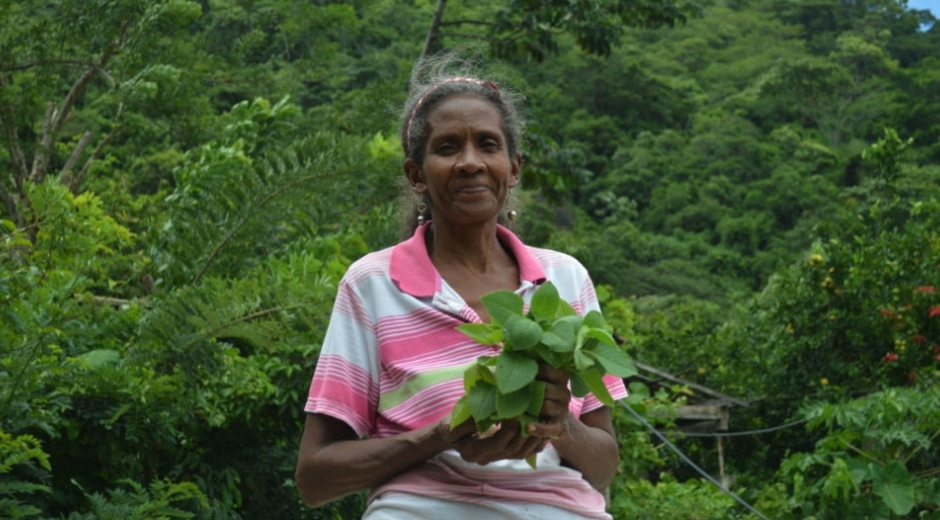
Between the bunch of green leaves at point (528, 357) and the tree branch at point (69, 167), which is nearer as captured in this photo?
the bunch of green leaves at point (528, 357)

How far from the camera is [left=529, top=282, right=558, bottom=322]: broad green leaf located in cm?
195

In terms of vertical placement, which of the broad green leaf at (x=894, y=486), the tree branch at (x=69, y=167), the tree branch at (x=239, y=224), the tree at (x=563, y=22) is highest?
the tree at (x=563, y=22)

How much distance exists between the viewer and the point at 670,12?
30.3 ft

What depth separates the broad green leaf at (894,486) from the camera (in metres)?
5.85

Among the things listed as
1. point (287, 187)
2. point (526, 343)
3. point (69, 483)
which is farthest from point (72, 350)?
point (526, 343)

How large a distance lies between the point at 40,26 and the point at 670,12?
169 inches

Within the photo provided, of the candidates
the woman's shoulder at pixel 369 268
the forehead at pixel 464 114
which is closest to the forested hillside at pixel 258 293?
the forehead at pixel 464 114

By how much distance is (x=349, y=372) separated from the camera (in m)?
2.17

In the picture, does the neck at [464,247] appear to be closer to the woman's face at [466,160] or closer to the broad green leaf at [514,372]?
the woman's face at [466,160]

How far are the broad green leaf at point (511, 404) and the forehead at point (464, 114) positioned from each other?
61cm

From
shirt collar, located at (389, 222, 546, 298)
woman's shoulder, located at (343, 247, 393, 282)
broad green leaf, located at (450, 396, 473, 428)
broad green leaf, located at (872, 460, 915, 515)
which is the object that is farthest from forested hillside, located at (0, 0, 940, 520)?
broad green leaf, located at (450, 396, 473, 428)

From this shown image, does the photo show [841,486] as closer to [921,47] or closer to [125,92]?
[125,92]

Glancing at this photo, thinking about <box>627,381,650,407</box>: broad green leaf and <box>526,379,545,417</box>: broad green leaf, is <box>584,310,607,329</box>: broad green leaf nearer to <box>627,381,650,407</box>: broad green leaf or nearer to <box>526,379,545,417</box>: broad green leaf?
<box>526,379,545,417</box>: broad green leaf

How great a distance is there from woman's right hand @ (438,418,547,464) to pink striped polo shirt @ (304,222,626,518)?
121 millimetres
